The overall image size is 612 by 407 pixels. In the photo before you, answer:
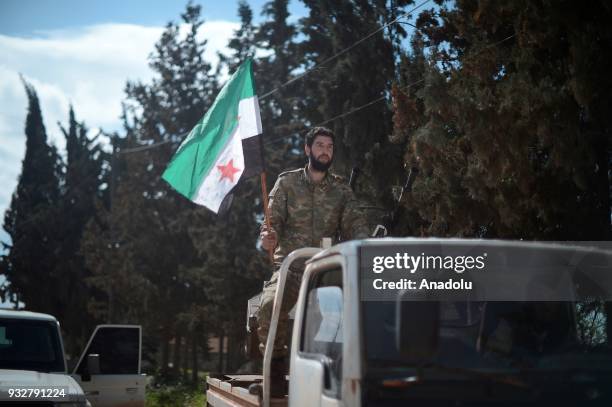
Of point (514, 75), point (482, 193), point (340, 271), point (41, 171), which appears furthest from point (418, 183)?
point (41, 171)

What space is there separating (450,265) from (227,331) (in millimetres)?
26422

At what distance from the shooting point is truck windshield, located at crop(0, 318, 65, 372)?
831cm

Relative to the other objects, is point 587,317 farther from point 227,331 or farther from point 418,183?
point 227,331

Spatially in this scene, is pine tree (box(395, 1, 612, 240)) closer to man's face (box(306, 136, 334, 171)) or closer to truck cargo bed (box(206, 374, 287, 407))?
man's face (box(306, 136, 334, 171))

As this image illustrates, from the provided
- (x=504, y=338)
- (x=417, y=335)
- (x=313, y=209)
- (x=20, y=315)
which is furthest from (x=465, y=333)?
(x=20, y=315)

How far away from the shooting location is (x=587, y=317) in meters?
4.14

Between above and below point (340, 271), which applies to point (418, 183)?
above

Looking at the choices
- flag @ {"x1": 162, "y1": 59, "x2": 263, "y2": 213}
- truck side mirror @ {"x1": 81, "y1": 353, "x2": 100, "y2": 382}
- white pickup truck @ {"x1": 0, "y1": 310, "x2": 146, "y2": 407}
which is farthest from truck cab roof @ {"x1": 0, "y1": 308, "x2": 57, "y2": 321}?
flag @ {"x1": 162, "y1": 59, "x2": 263, "y2": 213}

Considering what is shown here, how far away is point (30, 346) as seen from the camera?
8.48m

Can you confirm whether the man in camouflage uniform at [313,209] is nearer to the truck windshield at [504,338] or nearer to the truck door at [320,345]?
the truck door at [320,345]

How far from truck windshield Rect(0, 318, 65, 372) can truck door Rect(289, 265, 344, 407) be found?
14.5 ft

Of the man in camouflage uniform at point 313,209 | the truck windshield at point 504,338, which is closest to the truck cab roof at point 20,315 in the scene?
the man in camouflage uniform at point 313,209

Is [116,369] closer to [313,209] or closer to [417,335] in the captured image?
[313,209]

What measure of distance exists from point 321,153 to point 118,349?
634 centimetres
